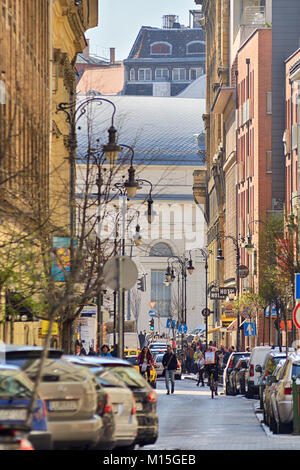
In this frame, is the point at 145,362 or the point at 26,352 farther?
the point at 145,362

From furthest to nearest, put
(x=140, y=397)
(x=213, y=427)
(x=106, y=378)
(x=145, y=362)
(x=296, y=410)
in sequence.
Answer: (x=145, y=362) < (x=213, y=427) < (x=296, y=410) < (x=140, y=397) < (x=106, y=378)

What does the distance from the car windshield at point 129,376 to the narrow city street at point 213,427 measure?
1.02 meters

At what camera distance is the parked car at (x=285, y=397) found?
26125mm

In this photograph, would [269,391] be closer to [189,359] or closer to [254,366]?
[254,366]

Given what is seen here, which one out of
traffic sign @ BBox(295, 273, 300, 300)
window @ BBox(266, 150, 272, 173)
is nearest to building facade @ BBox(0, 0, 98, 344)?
traffic sign @ BBox(295, 273, 300, 300)

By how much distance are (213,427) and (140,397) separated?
7974 millimetres

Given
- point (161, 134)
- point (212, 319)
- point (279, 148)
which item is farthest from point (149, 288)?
point (279, 148)

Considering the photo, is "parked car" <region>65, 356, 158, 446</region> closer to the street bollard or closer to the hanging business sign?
the street bollard

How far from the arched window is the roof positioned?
10419 mm

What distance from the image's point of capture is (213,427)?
2859 centimetres

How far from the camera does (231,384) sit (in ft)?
165

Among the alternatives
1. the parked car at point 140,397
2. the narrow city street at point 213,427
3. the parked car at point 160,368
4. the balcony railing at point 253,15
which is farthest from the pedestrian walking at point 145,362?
the balcony railing at point 253,15

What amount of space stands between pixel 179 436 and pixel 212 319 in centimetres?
9801

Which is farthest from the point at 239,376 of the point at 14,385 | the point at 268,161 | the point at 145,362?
the point at 268,161
